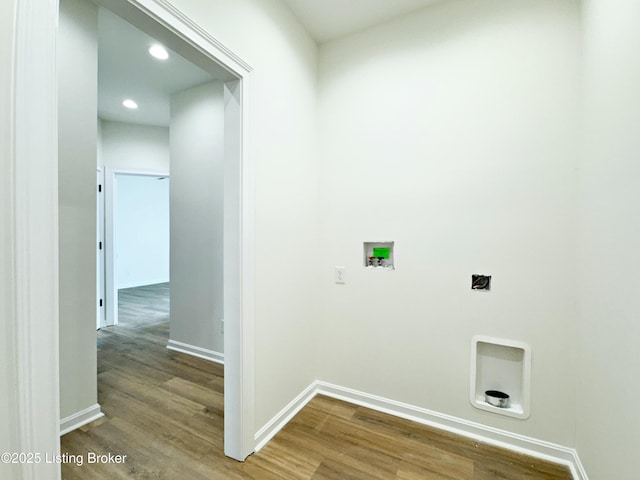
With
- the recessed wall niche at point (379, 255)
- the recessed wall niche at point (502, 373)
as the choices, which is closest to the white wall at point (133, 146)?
the recessed wall niche at point (379, 255)

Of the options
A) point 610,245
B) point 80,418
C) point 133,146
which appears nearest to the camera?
point 610,245

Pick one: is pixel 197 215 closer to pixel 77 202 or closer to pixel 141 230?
pixel 77 202

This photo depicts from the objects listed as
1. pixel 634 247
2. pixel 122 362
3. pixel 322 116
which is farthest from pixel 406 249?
pixel 122 362

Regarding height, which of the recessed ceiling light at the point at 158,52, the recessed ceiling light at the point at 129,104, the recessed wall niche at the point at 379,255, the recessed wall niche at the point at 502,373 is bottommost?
the recessed wall niche at the point at 502,373

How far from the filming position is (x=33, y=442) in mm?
826

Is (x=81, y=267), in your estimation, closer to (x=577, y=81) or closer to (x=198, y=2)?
(x=198, y=2)

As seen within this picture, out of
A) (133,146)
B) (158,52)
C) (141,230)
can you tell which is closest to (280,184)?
(158,52)

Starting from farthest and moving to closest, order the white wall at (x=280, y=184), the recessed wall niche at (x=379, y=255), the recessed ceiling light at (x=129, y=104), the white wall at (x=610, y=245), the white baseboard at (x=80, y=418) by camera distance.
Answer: the recessed ceiling light at (x=129, y=104)
the recessed wall niche at (x=379, y=255)
the white baseboard at (x=80, y=418)
the white wall at (x=280, y=184)
the white wall at (x=610, y=245)

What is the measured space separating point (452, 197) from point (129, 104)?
423cm

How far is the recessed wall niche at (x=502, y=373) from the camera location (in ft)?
5.82

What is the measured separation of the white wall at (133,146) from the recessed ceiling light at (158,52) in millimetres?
2297

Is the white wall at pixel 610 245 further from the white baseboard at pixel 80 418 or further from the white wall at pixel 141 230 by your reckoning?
the white wall at pixel 141 230

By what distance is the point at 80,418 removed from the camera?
6.72ft

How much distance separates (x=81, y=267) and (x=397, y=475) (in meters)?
2.51
